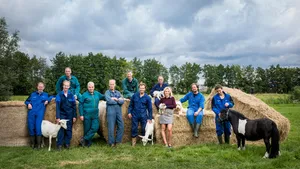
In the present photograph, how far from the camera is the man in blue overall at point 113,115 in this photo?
30.3ft

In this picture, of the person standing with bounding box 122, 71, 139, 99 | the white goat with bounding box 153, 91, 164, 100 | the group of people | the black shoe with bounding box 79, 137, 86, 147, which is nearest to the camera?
the group of people

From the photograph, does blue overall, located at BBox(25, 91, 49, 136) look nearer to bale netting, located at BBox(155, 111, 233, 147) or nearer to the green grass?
the green grass

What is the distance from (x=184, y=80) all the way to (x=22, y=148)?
287ft

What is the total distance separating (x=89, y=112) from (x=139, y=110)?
1.59 metres

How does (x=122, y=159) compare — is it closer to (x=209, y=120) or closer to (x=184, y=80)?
(x=209, y=120)

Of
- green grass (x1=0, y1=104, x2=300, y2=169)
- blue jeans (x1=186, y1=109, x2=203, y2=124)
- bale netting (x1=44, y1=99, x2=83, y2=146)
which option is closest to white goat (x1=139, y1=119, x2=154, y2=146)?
green grass (x1=0, y1=104, x2=300, y2=169)

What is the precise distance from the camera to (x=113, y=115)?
9289 millimetres

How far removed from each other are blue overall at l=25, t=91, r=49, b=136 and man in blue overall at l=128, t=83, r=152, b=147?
2818 mm

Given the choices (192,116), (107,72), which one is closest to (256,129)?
(192,116)

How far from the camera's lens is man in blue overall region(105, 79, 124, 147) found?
30.3ft

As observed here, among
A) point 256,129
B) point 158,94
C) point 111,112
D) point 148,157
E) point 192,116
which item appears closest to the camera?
point 148,157

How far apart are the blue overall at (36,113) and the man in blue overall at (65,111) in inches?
28.2

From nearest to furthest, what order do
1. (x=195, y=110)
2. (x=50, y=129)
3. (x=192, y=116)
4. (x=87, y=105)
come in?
1. (x=50, y=129)
2. (x=87, y=105)
3. (x=192, y=116)
4. (x=195, y=110)

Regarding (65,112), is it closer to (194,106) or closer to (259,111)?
(194,106)
